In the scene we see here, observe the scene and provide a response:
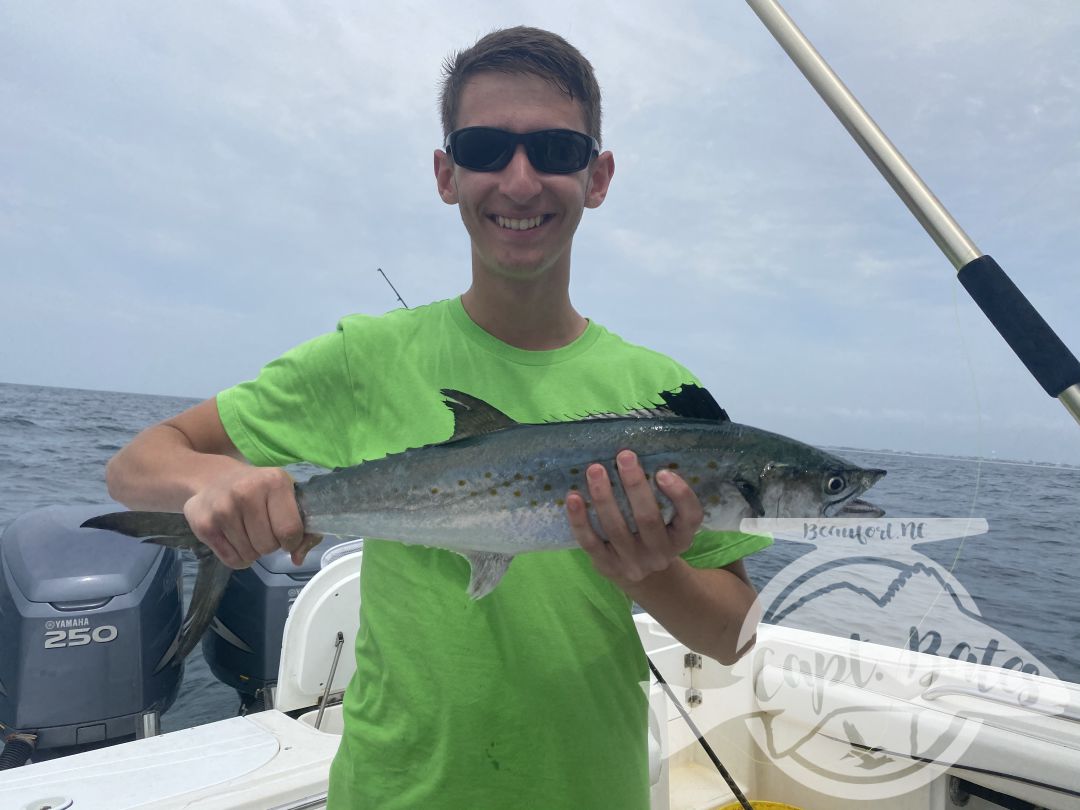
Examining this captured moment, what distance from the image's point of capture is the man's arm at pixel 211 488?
197 cm

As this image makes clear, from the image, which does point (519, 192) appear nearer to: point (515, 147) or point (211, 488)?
point (515, 147)

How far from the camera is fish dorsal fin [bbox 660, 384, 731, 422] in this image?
226cm

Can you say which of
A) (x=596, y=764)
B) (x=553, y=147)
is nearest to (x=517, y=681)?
(x=596, y=764)

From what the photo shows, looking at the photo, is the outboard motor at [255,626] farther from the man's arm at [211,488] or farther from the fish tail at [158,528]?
the man's arm at [211,488]

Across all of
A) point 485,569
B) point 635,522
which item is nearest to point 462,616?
point 485,569

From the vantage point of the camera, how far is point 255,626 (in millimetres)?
5309

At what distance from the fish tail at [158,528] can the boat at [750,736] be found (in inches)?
49.4

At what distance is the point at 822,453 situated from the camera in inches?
95.6

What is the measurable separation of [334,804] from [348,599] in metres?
2.54

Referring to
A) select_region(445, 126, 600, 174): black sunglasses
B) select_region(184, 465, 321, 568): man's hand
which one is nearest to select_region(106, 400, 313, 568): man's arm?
select_region(184, 465, 321, 568): man's hand

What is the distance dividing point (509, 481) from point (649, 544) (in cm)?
54

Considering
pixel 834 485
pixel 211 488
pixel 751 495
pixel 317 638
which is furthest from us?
pixel 317 638

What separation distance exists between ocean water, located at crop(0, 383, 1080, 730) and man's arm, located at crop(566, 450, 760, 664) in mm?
772

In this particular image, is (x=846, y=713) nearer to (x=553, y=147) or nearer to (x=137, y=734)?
(x=553, y=147)
